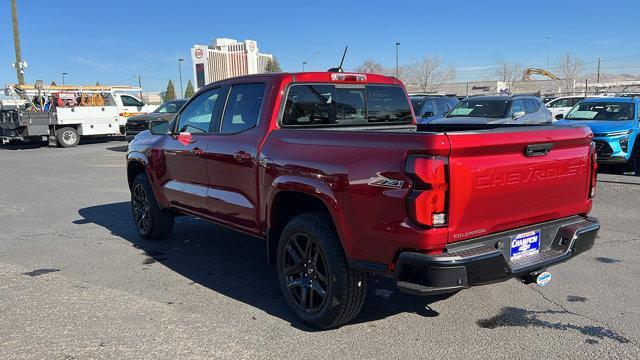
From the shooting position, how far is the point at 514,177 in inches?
130

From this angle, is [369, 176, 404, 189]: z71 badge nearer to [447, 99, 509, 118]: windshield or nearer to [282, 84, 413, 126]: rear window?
[282, 84, 413, 126]: rear window

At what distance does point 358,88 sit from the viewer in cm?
493

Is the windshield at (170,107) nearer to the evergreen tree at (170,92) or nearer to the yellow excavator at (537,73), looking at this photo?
the evergreen tree at (170,92)

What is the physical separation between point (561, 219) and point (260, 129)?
2.45 m

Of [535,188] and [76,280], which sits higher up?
[535,188]

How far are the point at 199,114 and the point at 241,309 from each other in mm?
2168

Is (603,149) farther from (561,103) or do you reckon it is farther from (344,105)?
(561,103)

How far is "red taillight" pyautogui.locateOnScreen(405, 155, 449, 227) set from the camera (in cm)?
296

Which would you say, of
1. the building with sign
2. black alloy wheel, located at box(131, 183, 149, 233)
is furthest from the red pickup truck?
the building with sign

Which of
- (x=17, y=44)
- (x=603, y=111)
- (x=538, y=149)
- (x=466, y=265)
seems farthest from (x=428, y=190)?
(x=17, y=44)

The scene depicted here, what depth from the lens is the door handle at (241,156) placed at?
14.4 feet

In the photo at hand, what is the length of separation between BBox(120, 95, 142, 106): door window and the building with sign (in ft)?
41.3

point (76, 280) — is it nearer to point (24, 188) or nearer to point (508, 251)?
point (508, 251)

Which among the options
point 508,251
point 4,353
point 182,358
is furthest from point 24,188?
point 508,251
